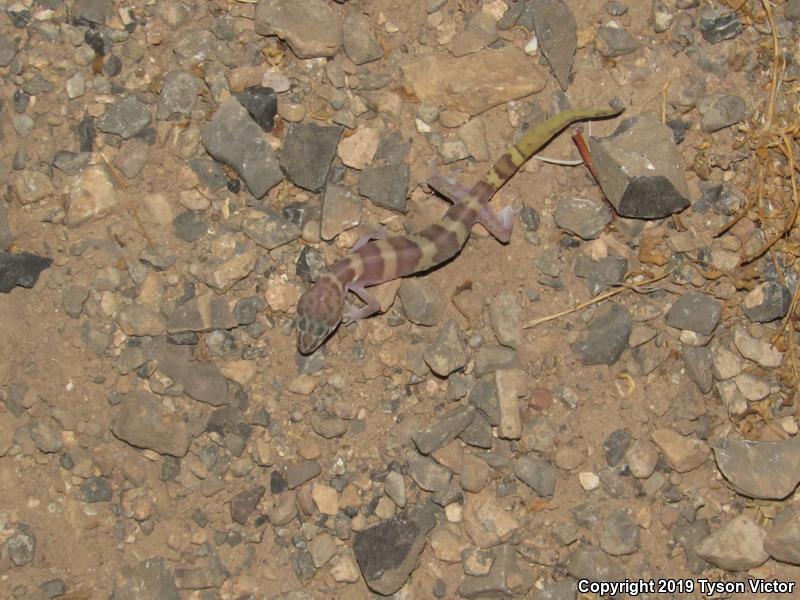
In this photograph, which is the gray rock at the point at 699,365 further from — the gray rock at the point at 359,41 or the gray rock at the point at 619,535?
the gray rock at the point at 359,41

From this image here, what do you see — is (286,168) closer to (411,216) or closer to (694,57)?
(411,216)

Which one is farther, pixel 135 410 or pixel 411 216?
pixel 411 216

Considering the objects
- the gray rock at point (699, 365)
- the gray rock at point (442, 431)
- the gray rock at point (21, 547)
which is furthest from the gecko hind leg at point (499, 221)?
the gray rock at point (21, 547)

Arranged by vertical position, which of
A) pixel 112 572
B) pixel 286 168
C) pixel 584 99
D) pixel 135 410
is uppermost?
pixel 584 99

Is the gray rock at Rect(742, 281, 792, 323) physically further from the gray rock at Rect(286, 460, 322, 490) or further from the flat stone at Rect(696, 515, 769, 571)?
the gray rock at Rect(286, 460, 322, 490)

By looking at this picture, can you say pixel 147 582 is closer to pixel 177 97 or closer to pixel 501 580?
pixel 501 580

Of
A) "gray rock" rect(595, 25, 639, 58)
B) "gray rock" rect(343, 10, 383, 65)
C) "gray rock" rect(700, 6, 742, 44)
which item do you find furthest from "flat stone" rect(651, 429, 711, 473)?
"gray rock" rect(343, 10, 383, 65)

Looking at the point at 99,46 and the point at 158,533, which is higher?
the point at 99,46

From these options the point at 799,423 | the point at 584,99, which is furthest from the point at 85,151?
the point at 799,423
